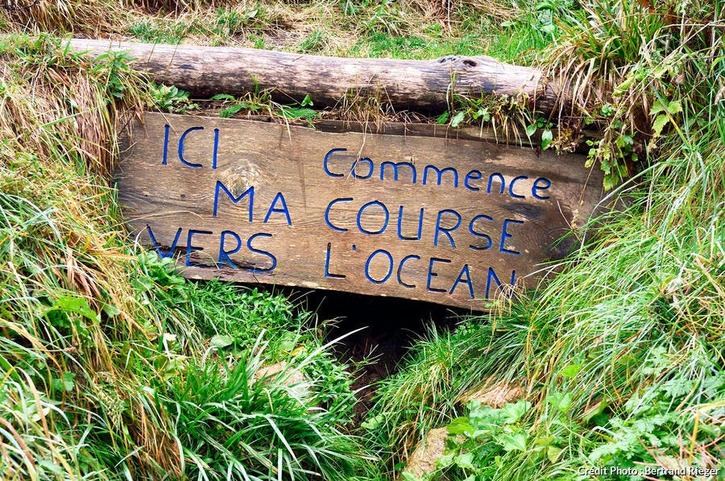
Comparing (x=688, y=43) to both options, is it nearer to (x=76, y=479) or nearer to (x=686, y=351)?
(x=686, y=351)

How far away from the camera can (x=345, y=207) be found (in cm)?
356

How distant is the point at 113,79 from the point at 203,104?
43 cm

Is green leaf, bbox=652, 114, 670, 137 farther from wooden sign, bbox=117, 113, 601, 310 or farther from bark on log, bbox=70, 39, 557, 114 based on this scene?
bark on log, bbox=70, 39, 557, 114

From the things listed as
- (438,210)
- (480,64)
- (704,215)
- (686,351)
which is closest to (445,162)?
(438,210)

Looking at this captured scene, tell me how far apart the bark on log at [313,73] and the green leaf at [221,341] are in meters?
1.19

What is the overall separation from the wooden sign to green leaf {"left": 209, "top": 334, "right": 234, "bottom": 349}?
0.44 m

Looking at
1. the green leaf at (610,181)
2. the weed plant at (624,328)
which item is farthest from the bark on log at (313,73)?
the green leaf at (610,181)

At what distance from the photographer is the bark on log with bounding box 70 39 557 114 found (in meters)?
3.51

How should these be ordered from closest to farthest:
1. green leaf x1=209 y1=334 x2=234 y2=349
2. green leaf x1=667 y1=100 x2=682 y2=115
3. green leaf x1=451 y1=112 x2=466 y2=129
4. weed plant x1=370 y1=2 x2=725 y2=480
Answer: weed plant x1=370 y1=2 x2=725 y2=480 < green leaf x1=667 y1=100 x2=682 y2=115 < green leaf x1=209 y1=334 x2=234 y2=349 < green leaf x1=451 y1=112 x2=466 y2=129

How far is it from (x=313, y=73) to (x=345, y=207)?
663mm

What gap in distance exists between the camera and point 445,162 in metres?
3.50

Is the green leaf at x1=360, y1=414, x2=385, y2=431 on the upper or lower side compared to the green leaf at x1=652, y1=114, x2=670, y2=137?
lower

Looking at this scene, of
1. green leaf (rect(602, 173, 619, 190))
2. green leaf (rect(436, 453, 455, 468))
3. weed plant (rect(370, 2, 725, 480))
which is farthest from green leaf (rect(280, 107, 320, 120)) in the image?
green leaf (rect(436, 453, 455, 468))

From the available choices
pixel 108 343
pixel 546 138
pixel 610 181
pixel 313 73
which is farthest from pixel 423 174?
pixel 108 343
